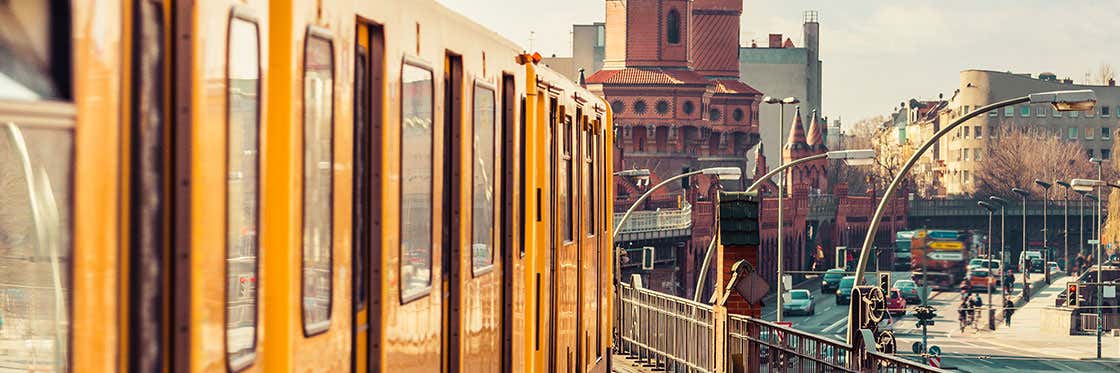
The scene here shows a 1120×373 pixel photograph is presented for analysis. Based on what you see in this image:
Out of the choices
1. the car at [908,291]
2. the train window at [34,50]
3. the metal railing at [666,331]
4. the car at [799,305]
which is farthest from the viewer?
the car at [908,291]

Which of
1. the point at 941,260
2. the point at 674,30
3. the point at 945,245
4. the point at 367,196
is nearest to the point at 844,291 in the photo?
the point at 945,245

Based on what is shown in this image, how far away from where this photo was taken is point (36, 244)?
142 inches

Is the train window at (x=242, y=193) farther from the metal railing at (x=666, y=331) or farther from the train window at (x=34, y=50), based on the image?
the metal railing at (x=666, y=331)

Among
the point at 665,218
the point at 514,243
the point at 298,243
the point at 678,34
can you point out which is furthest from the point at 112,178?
the point at 678,34

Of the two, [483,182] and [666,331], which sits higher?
[483,182]

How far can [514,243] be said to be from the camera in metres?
9.05

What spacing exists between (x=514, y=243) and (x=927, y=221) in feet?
453

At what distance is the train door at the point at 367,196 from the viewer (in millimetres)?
5703

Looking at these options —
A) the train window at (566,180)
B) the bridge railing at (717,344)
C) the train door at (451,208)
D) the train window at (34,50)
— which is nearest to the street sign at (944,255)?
the bridge railing at (717,344)

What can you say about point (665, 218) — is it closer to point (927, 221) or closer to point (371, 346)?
point (927, 221)

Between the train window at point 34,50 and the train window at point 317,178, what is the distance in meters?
1.61

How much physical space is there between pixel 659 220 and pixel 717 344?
75.0m

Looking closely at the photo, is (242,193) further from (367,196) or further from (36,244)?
(367,196)

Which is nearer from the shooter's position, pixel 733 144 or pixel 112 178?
pixel 112 178
